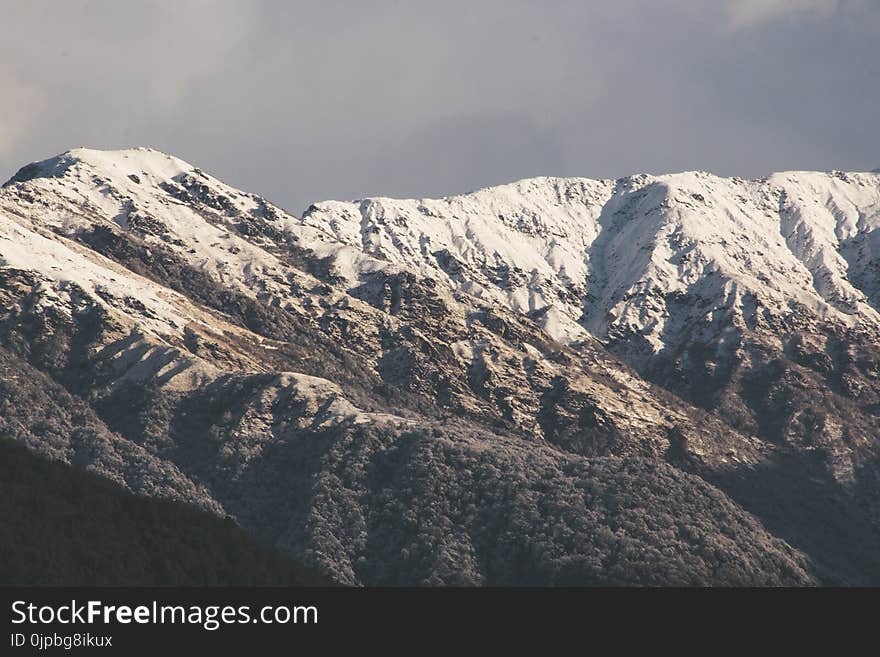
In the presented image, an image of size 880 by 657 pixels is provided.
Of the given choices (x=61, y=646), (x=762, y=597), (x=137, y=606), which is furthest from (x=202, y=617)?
(x=762, y=597)

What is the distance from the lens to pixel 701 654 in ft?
238

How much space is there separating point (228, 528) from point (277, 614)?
4800 inches

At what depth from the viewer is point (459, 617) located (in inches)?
3019

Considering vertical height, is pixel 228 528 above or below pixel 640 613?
above

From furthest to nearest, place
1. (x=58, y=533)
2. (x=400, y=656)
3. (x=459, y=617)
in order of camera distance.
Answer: (x=58, y=533) < (x=459, y=617) < (x=400, y=656)

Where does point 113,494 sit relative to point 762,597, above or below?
above

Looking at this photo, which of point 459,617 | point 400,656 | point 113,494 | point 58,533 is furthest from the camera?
point 113,494

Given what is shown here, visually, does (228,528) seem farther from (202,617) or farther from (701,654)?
(701,654)

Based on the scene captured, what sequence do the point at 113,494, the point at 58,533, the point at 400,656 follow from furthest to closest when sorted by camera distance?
1. the point at 113,494
2. the point at 58,533
3. the point at 400,656

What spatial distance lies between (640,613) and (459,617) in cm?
1138

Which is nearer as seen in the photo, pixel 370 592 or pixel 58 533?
pixel 370 592

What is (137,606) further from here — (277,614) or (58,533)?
(58,533)

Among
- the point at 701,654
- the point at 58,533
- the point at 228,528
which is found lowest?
the point at 701,654

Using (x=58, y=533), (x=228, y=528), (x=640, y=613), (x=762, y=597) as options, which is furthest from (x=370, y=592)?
(x=228, y=528)
